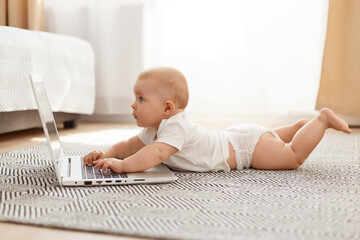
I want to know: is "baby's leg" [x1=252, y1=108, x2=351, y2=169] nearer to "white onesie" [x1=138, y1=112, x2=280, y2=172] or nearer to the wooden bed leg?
"white onesie" [x1=138, y1=112, x2=280, y2=172]

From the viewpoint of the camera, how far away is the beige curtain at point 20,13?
2676 millimetres

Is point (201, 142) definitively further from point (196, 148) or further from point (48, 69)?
point (48, 69)

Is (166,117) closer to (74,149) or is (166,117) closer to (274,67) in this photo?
(74,149)

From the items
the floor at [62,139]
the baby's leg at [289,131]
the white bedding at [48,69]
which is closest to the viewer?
the floor at [62,139]

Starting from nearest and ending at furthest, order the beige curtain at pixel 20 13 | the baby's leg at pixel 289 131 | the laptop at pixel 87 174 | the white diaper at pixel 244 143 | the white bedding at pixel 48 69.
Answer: the laptop at pixel 87 174
the white diaper at pixel 244 143
the baby's leg at pixel 289 131
the white bedding at pixel 48 69
the beige curtain at pixel 20 13

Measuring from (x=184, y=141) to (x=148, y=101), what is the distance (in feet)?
0.49

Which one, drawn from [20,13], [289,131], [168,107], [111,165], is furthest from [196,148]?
[20,13]

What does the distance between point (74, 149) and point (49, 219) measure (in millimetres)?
884

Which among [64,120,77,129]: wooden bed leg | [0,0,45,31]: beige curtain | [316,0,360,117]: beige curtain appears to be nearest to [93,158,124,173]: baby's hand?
[64,120,77,129]: wooden bed leg

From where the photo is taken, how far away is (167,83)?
113 cm

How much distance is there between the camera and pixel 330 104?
96.4 inches

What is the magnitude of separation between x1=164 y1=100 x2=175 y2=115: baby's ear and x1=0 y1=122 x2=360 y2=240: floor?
50 centimetres

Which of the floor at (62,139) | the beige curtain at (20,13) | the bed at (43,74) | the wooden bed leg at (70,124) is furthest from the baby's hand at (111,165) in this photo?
the beige curtain at (20,13)

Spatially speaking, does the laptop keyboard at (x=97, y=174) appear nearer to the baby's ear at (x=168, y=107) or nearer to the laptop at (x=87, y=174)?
the laptop at (x=87, y=174)
